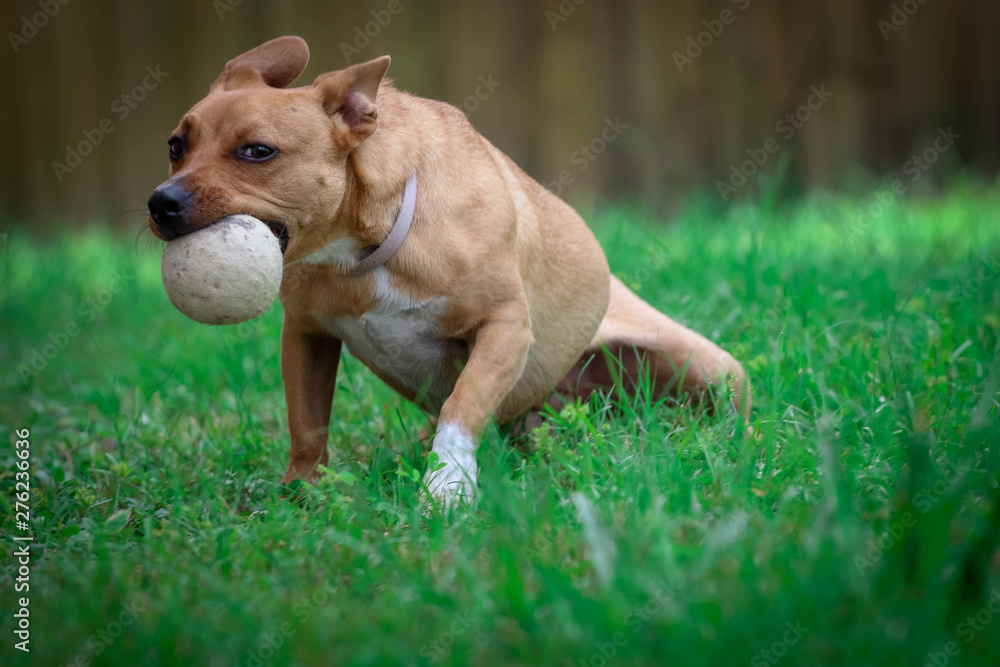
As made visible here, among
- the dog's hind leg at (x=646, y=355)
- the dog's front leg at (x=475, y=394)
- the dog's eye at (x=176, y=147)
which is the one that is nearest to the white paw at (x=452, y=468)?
the dog's front leg at (x=475, y=394)

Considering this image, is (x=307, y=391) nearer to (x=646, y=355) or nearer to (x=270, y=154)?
(x=270, y=154)

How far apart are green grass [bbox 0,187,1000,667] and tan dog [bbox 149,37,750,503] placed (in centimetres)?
23

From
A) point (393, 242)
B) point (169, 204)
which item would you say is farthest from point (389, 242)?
point (169, 204)

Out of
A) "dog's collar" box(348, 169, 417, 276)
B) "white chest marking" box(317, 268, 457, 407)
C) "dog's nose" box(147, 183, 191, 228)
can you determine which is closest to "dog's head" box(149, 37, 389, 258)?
"dog's nose" box(147, 183, 191, 228)

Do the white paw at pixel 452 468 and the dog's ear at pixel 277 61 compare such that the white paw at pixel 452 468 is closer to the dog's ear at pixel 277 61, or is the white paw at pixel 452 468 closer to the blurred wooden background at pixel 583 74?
the dog's ear at pixel 277 61

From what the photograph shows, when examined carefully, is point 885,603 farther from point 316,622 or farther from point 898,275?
point 898,275

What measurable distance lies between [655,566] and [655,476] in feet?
1.90

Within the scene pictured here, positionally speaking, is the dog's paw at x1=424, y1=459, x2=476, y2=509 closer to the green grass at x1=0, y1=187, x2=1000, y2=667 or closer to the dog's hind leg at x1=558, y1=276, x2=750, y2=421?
the green grass at x1=0, y1=187, x2=1000, y2=667

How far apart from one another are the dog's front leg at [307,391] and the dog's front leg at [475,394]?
20.0 inches

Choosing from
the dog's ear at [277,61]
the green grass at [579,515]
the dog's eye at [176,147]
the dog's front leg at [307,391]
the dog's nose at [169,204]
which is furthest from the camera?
the dog's front leg at [307,391]

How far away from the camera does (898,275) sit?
4449mm

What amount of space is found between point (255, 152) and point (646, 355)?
166 centimetres

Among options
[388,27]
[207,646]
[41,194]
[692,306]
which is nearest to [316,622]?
[207,646]

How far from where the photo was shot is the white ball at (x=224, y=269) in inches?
93.2
